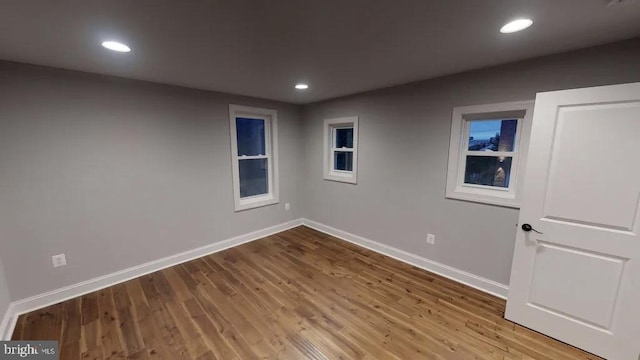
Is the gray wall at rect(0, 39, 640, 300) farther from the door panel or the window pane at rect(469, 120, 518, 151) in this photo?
the door panel

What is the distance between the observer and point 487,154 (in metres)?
2.53

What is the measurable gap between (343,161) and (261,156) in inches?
54.2

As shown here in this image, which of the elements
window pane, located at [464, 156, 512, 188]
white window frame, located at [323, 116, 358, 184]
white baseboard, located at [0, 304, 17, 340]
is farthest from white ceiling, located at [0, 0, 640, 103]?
white baseboard, located at [0, 304, 17, 340]

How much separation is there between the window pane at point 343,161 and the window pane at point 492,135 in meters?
1.72

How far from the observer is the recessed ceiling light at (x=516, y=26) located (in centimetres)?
147

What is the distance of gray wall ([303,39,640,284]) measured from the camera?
6.46ft

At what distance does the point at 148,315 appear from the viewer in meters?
2.18

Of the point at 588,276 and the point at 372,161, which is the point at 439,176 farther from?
the point at 588,276

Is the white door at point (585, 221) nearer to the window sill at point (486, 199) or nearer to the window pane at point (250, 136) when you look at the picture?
the window sill at point (486, 199)

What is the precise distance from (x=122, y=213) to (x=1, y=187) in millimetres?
873

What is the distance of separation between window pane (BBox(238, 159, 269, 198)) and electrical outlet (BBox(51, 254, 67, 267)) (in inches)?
80.9

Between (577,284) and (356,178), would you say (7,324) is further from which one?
(577,284)

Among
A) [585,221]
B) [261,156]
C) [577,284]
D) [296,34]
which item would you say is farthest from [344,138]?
[577,284]

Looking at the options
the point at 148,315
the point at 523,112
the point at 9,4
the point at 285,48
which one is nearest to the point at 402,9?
the point at 285,48
